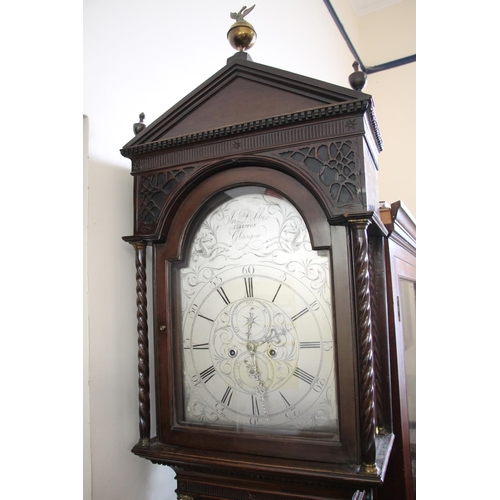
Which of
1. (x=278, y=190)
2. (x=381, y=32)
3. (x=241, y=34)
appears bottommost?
(x=278, y=190)

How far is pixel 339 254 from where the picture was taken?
0.70 metres

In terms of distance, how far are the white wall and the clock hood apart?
4.0 inches

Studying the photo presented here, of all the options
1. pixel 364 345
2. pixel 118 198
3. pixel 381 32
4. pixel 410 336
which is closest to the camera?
pixel 364 345

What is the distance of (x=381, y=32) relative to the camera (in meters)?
Answer: 2.76

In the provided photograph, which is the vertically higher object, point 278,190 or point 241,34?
point 241,34

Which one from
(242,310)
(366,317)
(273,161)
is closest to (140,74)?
(273,161)

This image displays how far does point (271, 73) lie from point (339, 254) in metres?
0.35

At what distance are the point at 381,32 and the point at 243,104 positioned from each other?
245 centimetres

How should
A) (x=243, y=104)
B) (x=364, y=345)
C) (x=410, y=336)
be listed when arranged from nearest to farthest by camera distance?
(x=364, y=345) → (x=243, y=104) → (x=410, y=336)

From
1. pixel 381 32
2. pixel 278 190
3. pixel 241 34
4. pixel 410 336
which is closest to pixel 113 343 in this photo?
pixel 278 190

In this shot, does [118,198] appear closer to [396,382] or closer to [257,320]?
[257,320]

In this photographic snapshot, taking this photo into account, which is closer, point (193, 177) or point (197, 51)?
point (193, 177)

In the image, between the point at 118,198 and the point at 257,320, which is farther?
the point at 118,198
